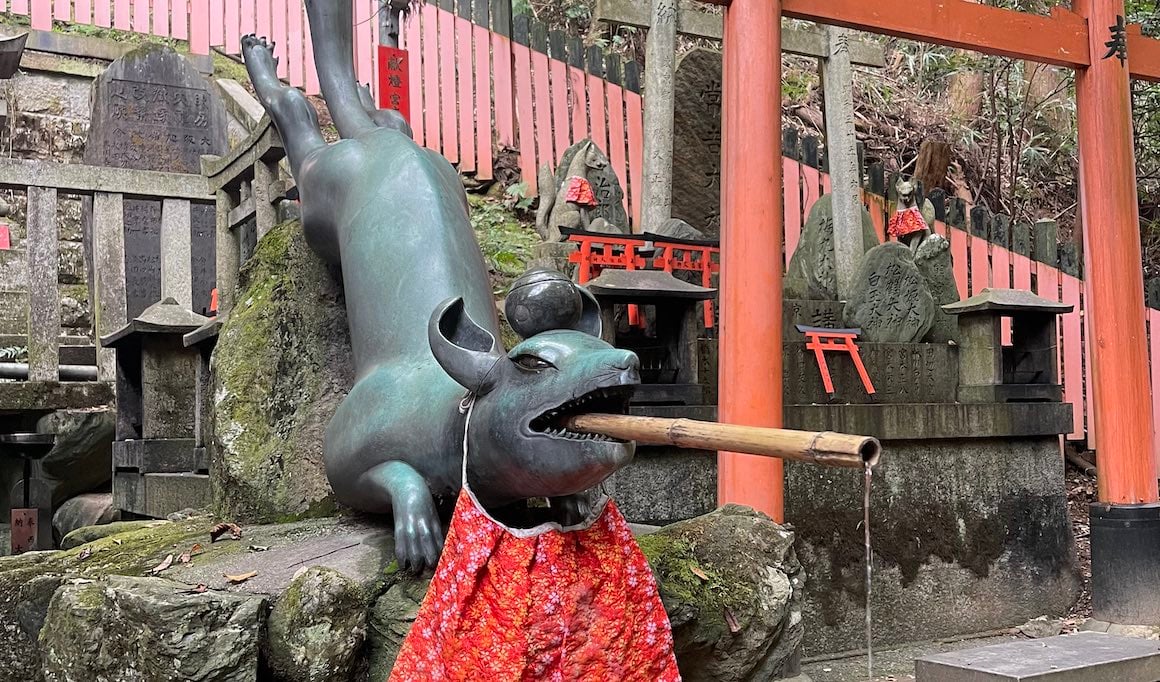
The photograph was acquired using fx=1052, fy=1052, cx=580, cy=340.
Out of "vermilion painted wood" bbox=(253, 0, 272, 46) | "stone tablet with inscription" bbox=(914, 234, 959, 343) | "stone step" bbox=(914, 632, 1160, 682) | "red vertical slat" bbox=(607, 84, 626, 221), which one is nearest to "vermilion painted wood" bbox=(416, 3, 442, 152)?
"red vertical slat" bbox=(607, 84, 626, 221)

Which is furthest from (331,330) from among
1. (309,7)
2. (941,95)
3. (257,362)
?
(941,95)

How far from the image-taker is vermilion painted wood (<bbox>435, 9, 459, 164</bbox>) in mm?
11789

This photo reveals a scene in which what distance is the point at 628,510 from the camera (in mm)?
6383

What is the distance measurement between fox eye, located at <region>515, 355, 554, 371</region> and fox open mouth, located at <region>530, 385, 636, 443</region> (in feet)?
0.40

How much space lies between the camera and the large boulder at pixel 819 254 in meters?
9.41

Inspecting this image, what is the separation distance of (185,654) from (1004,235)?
9403 mm

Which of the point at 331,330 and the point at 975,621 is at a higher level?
the point at 331,330

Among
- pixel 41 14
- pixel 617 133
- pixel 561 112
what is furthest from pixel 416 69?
pixel 41 14

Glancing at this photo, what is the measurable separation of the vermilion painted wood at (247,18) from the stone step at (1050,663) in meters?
11.5

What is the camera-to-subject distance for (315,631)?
105 inches

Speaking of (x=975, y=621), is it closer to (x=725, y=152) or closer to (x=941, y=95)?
(x=725, y=152)

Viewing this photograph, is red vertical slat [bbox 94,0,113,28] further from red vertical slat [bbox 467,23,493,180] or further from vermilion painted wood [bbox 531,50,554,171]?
vermilion painted wood [bbox 531,50,554,171]

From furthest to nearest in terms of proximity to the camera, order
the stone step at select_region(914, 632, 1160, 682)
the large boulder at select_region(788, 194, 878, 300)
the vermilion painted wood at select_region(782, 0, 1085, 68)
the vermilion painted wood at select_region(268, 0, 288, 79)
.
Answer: the vermilion painted wood at select_region(268, 0, 288, 79), the large boulder at select_region(788, 194, 878, 300), the vermilion painted wood at select_region(782, 0, 1085, 68), the stone step at select_region(914, 632, 1160, 682)

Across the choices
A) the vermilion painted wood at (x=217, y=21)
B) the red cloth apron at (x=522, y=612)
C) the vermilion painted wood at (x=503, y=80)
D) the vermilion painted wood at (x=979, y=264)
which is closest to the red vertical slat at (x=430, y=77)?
the vermilion painted wood at (x=503, y=80)
